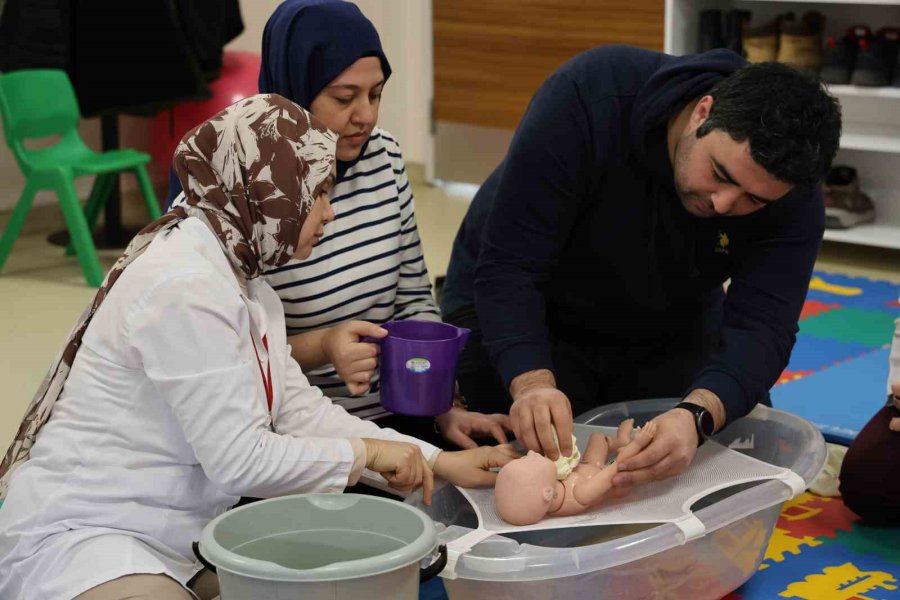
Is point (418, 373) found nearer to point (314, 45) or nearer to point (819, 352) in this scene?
point (314, 45)

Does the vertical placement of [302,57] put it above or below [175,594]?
above

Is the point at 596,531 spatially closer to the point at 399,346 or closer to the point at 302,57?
the point at 399,346

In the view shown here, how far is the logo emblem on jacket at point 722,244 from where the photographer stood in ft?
6.24

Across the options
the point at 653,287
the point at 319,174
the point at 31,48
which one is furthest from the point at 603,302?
the point at 31,48

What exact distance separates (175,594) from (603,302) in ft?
3.21

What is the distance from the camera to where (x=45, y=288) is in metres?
3.74

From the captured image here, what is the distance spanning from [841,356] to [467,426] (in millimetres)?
1573

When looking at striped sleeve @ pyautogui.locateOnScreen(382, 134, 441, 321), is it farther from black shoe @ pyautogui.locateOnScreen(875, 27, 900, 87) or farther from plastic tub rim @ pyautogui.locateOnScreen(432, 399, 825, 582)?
black shoe @ pyautogui.locateOnScreen(875, 27, 900, 87)

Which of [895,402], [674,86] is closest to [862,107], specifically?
[895,402]

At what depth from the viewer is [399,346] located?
1.74 m

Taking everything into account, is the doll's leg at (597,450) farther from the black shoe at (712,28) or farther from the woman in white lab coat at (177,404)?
the black shoe at (712,28)

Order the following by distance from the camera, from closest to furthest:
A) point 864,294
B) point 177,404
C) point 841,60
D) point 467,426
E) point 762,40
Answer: point 177,404
point 467,426
point 864,294
point 841,60
point 762,40

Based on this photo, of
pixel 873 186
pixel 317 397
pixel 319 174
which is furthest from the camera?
pixel 873 186

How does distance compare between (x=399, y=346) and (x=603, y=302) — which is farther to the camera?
(x=603, y=302)
